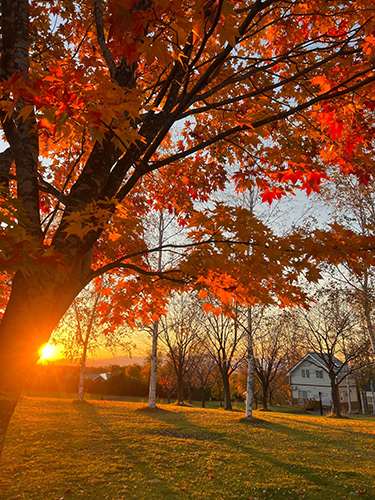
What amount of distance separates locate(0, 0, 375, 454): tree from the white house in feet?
135

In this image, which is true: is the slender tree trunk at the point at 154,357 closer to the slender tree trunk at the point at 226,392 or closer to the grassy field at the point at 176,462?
the grassy field at the point at 176,462

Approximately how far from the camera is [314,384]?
42500 millimetres

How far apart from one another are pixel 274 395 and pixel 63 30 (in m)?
45.6

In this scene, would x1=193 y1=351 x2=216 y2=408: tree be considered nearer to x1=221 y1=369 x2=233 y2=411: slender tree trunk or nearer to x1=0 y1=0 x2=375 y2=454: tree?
x1=221 y1=369 x2=233 y2=411: slender tree trunk

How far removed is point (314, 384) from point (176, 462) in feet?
139

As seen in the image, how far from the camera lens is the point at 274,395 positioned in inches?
1645

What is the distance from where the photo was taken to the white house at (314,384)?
136 ft

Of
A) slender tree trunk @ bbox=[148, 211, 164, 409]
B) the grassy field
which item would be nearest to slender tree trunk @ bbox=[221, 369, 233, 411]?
slender tree trunk @ bbox=[148, 211, 164, 409]

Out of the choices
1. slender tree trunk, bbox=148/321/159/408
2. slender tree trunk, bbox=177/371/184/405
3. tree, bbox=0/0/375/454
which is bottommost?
slender tree trunk, bbox=177/371/184/405

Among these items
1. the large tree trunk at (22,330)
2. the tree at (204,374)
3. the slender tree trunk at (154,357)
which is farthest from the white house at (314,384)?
the large tree trunk at (22,330)

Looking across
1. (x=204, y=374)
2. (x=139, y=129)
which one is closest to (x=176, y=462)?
(x=139, y=129)

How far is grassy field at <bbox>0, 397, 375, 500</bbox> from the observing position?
5203mm

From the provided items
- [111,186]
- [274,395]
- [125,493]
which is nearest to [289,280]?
[111,186]

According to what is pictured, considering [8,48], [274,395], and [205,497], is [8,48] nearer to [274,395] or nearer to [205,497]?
[205,497]
